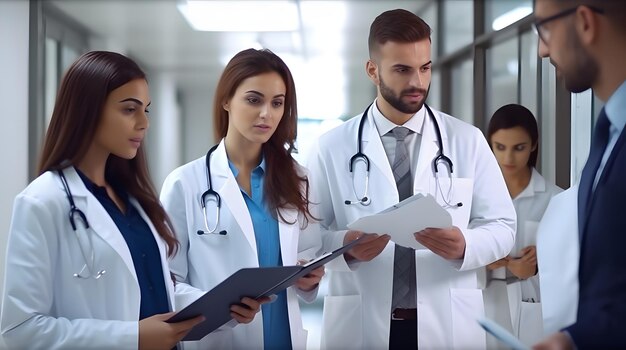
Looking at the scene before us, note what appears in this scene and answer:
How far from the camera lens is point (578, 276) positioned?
1111mm

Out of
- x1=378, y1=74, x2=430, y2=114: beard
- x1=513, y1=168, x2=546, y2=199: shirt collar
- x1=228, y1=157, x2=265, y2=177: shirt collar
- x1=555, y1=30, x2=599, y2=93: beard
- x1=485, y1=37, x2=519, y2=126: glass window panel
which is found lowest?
x1=513, y1=168, x2=546, y2=199: shirt collar

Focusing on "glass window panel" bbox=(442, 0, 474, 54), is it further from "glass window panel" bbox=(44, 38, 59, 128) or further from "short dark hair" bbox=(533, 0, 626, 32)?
"glass window panel" bbox=(44, 38, 59, 128)

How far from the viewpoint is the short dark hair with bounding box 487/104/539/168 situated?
1999 millimetres

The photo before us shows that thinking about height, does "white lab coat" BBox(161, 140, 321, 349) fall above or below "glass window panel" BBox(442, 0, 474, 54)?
below

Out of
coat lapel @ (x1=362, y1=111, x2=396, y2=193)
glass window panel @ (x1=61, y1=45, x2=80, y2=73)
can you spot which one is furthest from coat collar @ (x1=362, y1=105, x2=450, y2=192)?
glass window panel @ (x1=61, y1=45, x2=80, y2=73)

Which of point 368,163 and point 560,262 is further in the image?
point 368,163

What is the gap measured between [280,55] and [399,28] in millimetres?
839

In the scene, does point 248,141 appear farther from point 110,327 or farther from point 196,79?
point 196,79

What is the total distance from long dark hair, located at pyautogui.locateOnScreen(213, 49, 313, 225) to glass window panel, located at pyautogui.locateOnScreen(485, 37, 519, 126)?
29.5 inches

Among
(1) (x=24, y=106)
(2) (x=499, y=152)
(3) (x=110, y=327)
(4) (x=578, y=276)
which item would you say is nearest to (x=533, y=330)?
(2) (x=499, y=152)

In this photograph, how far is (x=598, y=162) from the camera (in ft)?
3.71

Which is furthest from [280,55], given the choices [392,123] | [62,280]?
[62,280]

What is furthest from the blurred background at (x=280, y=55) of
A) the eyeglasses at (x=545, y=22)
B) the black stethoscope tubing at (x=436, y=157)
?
the eyeglasses at (x=545, y=22)

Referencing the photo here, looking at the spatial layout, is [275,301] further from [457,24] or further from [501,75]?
[457,24]
